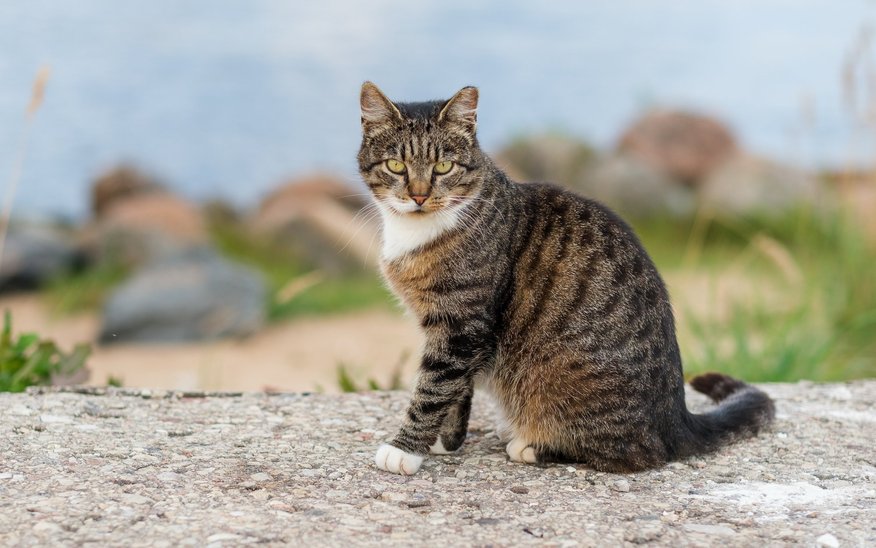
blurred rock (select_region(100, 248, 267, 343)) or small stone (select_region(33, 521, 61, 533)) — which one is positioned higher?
small stone (select_region(33, 521, 61, 533))

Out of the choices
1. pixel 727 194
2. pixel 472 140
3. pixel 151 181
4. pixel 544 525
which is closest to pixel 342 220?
pixel 151 181

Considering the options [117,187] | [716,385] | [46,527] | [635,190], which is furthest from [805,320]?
[117,187]

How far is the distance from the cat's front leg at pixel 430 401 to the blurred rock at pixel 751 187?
9798 mm

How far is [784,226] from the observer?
11672mm

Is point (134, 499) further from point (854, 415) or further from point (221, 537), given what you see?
point (854, 415)

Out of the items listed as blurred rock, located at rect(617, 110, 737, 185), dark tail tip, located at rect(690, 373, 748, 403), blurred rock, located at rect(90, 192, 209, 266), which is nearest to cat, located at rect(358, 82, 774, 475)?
dark tail tip, located at rect(690, 373, 748, 403)

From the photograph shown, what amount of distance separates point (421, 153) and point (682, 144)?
1339 cm

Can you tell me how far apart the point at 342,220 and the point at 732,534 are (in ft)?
37.9

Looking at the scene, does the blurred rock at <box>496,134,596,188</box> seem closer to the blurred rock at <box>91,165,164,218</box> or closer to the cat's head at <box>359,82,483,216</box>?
the blurred rock at <box>91,165,164,218</box>

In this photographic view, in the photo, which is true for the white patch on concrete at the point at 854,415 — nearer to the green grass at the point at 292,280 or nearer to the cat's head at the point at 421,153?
the cat's head at the point at 421,153

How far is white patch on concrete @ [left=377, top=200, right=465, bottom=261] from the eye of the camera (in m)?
4.07

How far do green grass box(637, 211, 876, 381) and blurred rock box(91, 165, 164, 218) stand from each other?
10061 mm

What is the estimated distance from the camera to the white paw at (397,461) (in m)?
3.88

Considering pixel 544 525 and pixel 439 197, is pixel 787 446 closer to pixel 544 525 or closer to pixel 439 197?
pixel 544 525
